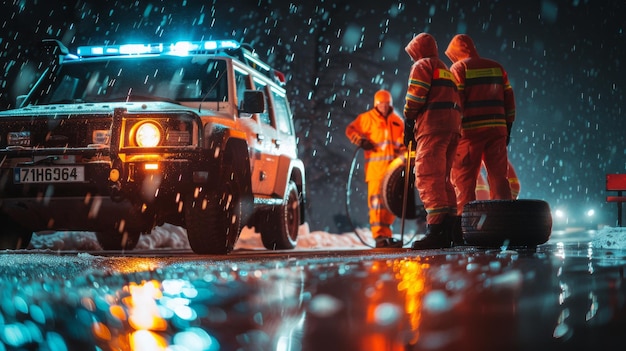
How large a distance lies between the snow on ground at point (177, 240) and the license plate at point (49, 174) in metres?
3.94

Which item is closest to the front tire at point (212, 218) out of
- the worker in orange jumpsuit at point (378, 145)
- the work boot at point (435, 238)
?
the work boot at point (435, 238)

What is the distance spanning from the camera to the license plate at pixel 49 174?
644 centimetres

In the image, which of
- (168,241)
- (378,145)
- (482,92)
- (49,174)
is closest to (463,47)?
(482,92)

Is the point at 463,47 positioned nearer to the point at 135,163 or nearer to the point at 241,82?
the point at 241,82

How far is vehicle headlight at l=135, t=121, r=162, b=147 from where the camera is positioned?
6.51 metres

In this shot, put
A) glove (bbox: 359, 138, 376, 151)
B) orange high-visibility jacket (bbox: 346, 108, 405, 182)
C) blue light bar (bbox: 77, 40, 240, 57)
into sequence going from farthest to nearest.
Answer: orange high-visibility jacket (bbox: 346, 108, 405, 182)
glove (bbox: 359, 138, 376, 151)
blue light bar (bbox: 77, 40, 240, 57)

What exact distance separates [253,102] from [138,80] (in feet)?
4.49

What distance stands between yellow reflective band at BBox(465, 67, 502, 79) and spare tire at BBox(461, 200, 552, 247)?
2204 millimetres

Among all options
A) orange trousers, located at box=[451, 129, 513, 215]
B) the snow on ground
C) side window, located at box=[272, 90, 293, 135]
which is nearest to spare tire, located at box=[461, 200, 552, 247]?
the snow on ground

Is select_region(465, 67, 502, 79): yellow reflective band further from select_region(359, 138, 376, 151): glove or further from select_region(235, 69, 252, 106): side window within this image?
select_region(359, 138, 376, 151): glove

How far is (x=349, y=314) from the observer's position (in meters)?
2.34

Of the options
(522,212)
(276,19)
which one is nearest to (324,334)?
(522,212)

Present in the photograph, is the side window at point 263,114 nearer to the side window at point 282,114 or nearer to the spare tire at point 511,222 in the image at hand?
the side window at point 282,114

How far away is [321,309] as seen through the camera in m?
2.46
